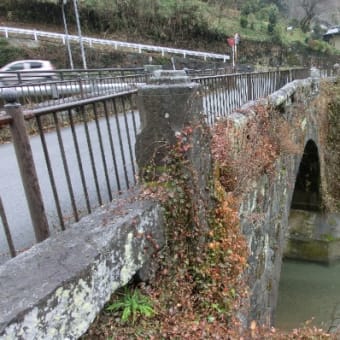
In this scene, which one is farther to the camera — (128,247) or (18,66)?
(18,66)

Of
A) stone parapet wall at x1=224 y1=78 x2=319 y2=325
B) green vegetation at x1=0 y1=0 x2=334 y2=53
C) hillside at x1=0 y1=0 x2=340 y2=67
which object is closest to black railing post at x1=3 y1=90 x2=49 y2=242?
stone parapet wall at x1=224 y1=78 x2=319 y2=325

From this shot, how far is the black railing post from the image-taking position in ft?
6.57

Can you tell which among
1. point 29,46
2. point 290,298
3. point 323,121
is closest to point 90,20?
point 29,46

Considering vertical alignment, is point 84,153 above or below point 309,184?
above

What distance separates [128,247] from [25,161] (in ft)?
2.82

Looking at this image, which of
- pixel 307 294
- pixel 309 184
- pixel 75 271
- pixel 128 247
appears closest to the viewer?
pixel 75 271

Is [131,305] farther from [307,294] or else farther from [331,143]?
[331,143]

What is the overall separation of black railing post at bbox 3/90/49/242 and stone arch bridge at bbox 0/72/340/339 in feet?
0.62

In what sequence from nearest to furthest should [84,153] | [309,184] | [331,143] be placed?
[84,153] → [309,184] → [331,143]

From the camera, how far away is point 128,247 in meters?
2.38

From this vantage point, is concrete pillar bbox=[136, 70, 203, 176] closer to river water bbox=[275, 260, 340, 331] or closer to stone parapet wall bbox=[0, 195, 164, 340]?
stone parapet wall bbox=[0, 195, 164, 340]

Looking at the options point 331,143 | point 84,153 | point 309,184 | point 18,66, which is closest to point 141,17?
point 18,66

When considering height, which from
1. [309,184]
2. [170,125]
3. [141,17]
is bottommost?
[309,184]

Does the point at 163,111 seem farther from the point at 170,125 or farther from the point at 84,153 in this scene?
the point at 84,153
